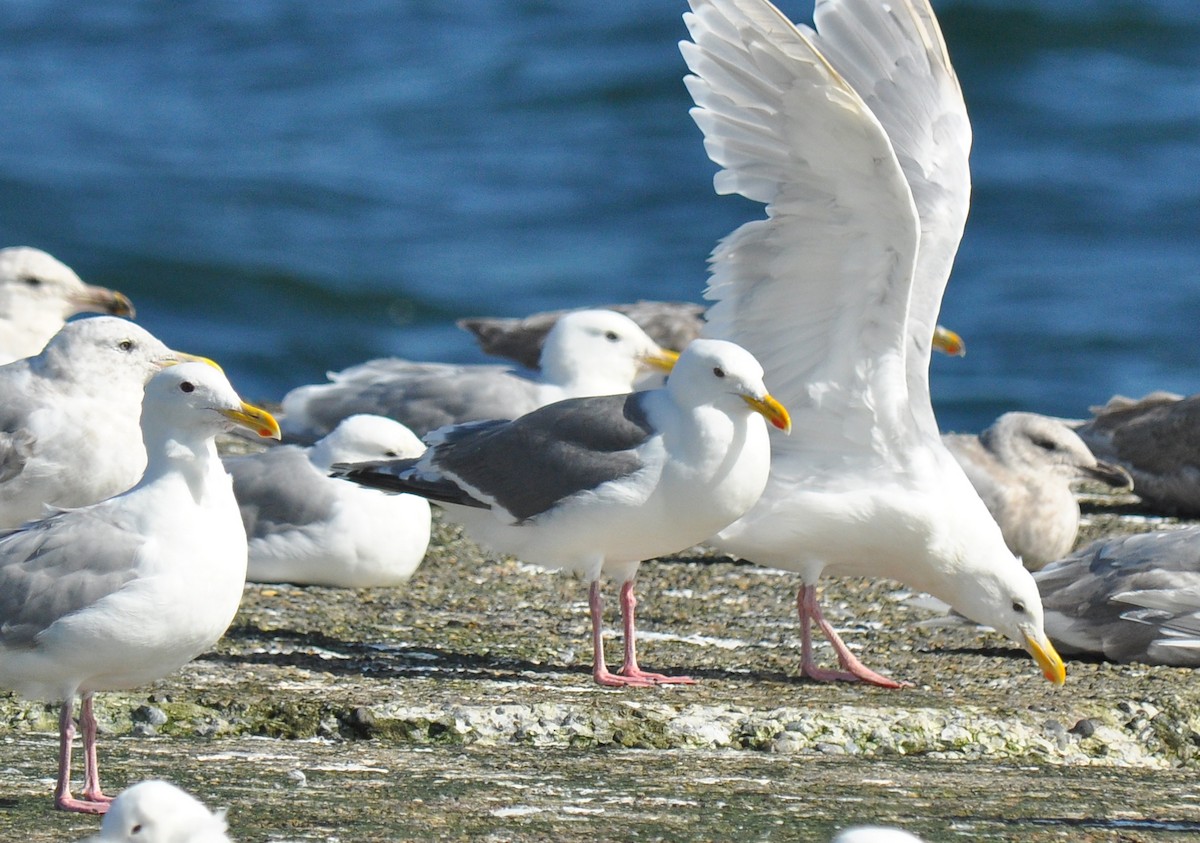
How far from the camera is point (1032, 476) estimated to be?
7.27 meters

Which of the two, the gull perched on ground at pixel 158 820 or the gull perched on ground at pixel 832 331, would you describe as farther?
the gull perched on ground at pixel 832 331

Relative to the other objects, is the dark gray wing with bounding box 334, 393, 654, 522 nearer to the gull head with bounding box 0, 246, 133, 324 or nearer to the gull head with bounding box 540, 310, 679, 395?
the gull head with bounding box 0, 246, 133, 324

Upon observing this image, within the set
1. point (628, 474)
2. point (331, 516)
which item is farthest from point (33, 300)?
point (628, 474)

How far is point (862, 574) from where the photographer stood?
5.82 meters

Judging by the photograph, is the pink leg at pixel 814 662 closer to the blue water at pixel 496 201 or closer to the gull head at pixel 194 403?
the gull head at pixel 194 403

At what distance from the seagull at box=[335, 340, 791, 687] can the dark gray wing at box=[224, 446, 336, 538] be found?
116 centimetres

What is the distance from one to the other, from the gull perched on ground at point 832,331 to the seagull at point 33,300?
2.87 meters

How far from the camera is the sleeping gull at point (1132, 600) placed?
17.8ft

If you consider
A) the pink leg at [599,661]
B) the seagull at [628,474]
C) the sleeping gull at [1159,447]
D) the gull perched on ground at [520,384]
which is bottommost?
the pink leg at [599,661]

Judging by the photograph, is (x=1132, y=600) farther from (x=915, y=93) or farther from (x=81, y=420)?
(x=81, y=420)

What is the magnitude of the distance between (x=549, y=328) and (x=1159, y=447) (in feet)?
13.7

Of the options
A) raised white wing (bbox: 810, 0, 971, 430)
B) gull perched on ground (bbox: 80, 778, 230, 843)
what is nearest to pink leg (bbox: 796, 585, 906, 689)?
raised white wing (bbox: 810, 0, 971, 430)

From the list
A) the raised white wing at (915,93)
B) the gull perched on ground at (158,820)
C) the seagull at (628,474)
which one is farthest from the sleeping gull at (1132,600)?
the gull perched on ground at (158,820)

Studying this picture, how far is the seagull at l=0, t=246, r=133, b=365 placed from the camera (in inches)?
294
